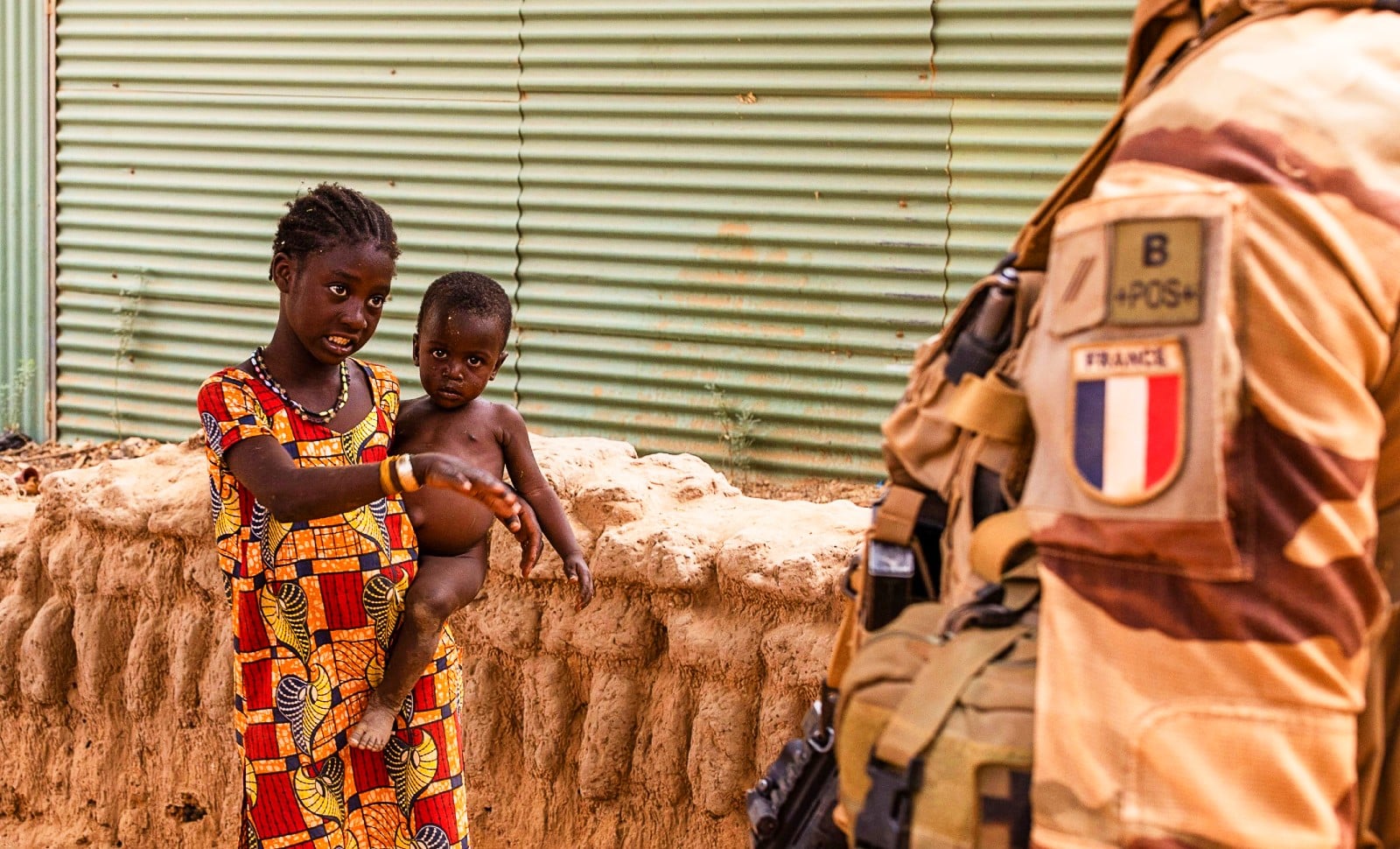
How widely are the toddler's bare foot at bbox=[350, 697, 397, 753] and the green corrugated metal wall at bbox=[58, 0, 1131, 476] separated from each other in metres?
2.97

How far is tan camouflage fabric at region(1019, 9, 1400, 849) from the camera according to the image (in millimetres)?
1066

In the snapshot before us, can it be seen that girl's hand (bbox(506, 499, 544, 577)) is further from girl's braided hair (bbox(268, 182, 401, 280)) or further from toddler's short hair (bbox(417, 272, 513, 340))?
girl's braided hair (bbox(268, 182, 401, 280))

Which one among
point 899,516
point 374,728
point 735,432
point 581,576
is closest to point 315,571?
point 374,728

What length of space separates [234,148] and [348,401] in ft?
13.8

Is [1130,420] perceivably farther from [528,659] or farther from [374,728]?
[528,659]

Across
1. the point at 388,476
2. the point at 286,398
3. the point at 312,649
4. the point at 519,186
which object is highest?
the point at 519,186

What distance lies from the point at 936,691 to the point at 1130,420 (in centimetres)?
31

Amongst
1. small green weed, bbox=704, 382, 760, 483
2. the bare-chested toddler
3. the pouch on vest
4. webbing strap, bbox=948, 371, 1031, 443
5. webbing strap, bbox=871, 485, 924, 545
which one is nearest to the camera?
the pouch on vest

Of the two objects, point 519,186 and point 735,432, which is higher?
point 519,186

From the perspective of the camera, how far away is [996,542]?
4.15 ft

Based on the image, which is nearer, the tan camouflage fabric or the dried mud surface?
the tan camouflage fabric

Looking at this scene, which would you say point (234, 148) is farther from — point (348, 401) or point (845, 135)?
point (348, 401)

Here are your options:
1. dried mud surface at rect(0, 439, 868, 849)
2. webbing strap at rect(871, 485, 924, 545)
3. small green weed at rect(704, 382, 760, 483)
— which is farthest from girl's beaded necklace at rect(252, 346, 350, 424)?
small green weed at rect(704, 382, 760, 483)

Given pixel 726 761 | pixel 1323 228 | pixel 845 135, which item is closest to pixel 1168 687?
pixel 1323 228
